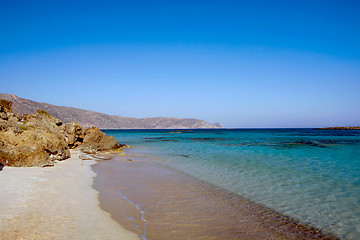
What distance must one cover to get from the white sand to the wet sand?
0.51 meters

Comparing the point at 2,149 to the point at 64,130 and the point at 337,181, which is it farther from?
the point at 337,181

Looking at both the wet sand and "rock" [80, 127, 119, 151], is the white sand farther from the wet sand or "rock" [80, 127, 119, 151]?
"rock" [80, 127, 119, 151]

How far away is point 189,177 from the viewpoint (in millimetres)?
12125

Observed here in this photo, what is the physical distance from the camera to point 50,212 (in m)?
5.68

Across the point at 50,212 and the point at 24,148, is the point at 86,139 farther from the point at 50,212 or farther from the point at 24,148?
the point at 50,212

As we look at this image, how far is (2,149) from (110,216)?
7812 mm

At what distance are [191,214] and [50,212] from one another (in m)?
3.83

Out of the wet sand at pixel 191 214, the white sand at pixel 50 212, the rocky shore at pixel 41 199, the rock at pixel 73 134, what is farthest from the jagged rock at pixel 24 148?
the rock at pixel 73 134

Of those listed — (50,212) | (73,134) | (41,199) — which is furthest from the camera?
(73,134)

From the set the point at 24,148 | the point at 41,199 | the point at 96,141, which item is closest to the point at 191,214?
the point at 41,199

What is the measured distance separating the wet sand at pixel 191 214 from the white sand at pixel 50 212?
51cm

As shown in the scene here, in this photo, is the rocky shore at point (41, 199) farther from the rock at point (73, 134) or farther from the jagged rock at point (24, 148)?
the rock at point (73, 134)

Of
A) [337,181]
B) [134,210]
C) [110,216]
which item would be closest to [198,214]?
[134,210]

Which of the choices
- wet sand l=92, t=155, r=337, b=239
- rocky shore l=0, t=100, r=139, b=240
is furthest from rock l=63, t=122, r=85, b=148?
wet sand l=92, t=155, r=337, b=239
